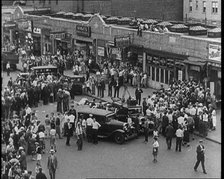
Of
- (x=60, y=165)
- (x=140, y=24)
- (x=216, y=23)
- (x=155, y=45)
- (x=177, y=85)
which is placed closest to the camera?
(x=60, y=165)

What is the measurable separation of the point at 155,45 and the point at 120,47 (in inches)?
154

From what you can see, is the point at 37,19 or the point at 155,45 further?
the point at 37,19

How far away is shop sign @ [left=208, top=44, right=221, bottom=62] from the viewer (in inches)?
1218

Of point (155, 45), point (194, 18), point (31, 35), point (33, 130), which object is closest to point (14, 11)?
point (31, 35)

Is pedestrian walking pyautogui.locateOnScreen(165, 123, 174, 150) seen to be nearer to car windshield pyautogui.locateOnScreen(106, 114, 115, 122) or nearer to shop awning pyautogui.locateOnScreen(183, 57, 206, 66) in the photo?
car windshield pyautogui.locateOnScreen(106, 114, 115, 122)

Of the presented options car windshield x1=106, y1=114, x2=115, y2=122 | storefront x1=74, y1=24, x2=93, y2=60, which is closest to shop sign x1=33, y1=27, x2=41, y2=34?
storefront x1=74, y1=24, x2=93, y2=60

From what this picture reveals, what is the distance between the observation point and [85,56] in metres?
47.0

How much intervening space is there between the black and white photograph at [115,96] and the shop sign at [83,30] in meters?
0.10

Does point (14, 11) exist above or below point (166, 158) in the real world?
above

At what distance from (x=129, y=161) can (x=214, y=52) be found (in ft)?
42.7

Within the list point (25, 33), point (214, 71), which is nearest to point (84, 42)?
point (25, 33)

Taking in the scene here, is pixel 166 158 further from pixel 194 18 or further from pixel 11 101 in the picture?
pixel 194 18

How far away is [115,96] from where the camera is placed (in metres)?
34.2

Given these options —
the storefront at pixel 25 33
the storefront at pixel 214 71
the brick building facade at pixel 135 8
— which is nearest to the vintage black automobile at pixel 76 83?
the storefront at pixel 214 71
